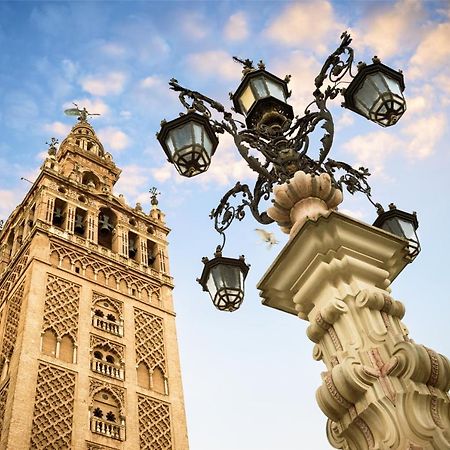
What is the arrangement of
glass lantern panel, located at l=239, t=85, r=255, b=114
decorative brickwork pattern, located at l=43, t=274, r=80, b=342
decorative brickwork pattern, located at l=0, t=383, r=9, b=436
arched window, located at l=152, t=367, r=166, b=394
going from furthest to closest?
arched window, located at l=152, t=367, r=166, b=394, decorative brickwork pattern, located at l=43, t=274, r=80, b=342, decorative brickwork pattern, located at l=0, t=383, r=9, b=436, glass lantern panel, located at l=239, t=85, r=255, b=114

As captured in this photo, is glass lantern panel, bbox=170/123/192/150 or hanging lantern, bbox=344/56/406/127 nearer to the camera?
hanging lantern, bbox=344/56/406/127

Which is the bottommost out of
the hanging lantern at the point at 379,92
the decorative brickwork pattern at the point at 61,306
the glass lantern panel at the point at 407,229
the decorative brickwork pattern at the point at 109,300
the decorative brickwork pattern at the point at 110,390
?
the glass lantern panel at the point at 407,229

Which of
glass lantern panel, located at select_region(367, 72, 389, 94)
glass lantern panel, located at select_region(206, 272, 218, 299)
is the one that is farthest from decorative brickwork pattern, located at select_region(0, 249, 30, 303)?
glass lantern panel, located at select_region(367, 72, 389, 94)

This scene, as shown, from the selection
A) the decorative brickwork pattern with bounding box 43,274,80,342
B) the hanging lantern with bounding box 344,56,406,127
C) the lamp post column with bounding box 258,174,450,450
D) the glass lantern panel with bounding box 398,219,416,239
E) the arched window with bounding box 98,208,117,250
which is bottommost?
the lamp post column with bounding box 258,174,450,450

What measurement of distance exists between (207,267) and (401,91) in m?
1.87

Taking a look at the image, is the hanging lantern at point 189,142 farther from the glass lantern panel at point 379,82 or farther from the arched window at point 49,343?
the arched window at point 49,343

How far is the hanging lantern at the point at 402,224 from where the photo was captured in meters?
4.15

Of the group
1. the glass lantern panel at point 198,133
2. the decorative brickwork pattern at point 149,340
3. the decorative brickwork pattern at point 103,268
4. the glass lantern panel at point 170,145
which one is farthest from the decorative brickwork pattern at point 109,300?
the glass lantern panel at point 198,133

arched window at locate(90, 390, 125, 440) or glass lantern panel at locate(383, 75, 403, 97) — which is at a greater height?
arched window at locate(90, 390, 125, 440)

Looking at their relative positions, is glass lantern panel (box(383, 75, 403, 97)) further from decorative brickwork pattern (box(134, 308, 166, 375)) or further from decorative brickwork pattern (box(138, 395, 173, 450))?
decorative brickwork pattern (box(134, 308, 166, 375))

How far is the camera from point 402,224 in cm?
420

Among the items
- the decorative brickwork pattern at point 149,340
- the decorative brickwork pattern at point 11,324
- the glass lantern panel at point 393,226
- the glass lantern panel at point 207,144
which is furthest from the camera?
the decorative brickwork pattern at point 149,340

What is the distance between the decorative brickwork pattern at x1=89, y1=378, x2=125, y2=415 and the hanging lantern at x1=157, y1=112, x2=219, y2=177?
13745 millimetres

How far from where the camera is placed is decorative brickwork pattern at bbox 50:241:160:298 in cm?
2034
